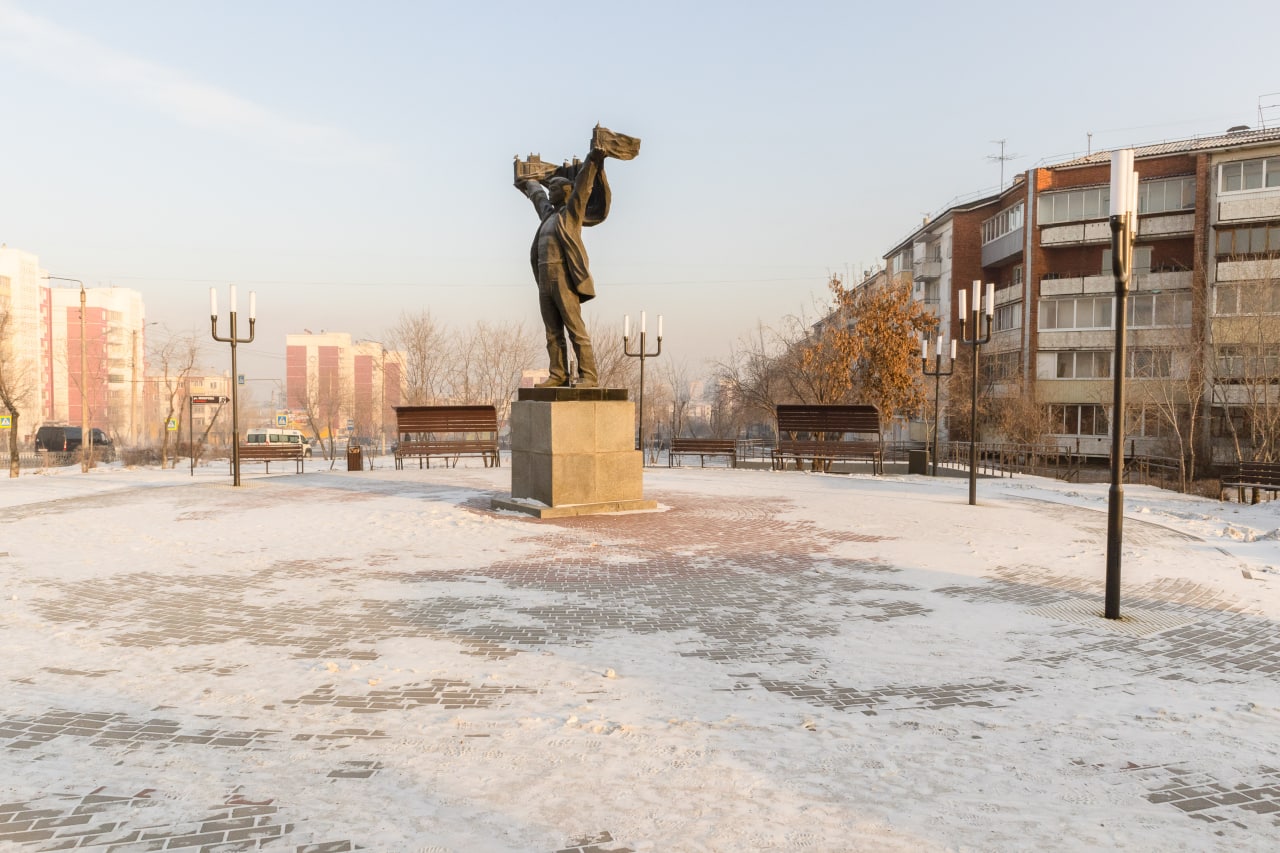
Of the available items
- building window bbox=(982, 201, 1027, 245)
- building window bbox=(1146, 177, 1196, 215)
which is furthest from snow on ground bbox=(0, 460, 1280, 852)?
building window bbox=(982, 201, 1027, 245)

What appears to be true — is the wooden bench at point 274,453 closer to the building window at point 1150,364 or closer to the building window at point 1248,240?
the building window at point 1150,364

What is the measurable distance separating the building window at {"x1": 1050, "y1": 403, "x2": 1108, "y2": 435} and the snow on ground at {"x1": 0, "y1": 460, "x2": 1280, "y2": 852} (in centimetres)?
3358

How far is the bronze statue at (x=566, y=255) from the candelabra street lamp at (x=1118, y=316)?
6.82 m

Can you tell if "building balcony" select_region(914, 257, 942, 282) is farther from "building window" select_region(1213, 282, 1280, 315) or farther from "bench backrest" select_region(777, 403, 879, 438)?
"bench backrest" select_region(777, 403, 879, 438)

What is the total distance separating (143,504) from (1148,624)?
46.9 feet

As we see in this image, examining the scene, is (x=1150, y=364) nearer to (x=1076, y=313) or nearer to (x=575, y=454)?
(x=1076, y=313)

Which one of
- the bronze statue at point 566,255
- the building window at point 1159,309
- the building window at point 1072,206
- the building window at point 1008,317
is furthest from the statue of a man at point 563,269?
the building window at point 1072,206

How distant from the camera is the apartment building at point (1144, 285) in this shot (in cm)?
3491

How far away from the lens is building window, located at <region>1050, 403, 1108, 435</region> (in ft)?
129

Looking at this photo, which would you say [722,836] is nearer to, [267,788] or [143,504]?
[267,788]

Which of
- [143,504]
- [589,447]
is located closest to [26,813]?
[589,447]

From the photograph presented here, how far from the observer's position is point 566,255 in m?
11.7

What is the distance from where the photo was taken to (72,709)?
4.17 meters

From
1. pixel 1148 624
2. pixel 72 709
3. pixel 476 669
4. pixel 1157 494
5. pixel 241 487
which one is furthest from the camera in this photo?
pixel 1157 494
